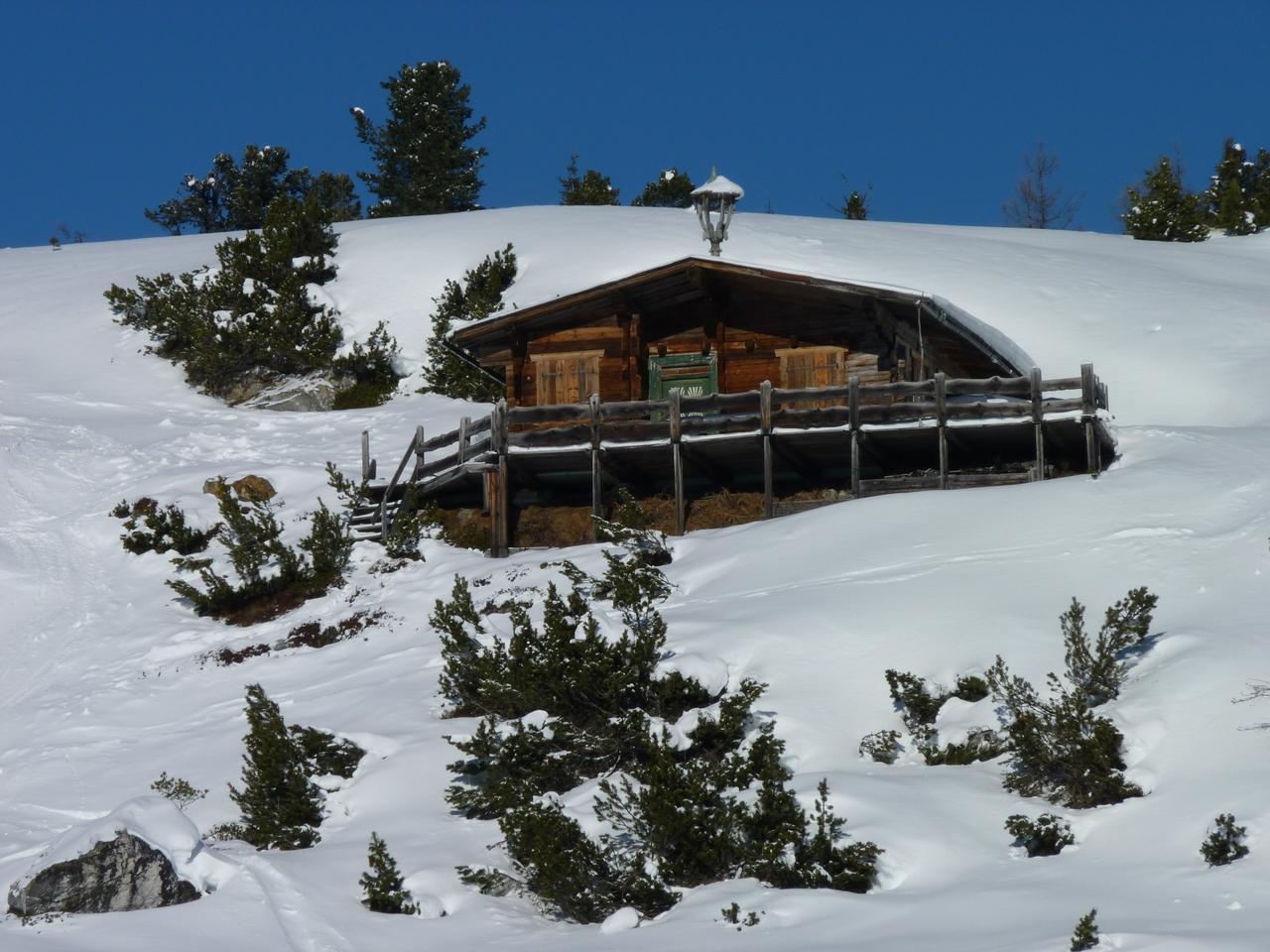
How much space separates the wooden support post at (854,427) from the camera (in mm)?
21575

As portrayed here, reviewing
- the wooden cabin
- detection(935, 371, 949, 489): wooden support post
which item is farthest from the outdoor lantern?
detection(935, 371, 949, 489): wooden support post

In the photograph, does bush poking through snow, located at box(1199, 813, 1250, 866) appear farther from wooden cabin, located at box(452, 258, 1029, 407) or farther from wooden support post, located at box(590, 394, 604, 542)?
wooden cabin, located at box(452, 258, 1029, 407)

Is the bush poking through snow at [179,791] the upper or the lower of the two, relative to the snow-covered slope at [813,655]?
lower

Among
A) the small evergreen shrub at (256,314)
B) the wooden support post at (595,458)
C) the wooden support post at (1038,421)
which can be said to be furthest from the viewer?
the small evergreen shrub at (256,314)

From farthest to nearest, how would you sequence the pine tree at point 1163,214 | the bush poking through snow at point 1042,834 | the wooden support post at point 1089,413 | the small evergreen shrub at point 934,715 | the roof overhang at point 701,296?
the pine tree at point 1163,214 < the roof overhang at point 701,296 < the wooden support post at point 1089,413 < the small evergreen shrub at point 934,715 < the bush poking through snow at point 1042,834

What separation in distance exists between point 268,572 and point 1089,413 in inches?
515

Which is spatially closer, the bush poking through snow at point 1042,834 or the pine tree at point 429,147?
the bush poking through snow at point 1042,834

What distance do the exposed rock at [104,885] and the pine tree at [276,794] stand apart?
1.85m

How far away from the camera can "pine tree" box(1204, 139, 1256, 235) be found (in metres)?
47.3

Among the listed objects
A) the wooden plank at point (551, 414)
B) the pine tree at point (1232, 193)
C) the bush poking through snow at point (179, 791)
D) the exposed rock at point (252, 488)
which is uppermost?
the pine tree at point (1232, 193)

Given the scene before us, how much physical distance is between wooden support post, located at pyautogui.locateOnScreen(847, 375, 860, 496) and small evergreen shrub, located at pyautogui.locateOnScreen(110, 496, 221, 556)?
11.9 meters

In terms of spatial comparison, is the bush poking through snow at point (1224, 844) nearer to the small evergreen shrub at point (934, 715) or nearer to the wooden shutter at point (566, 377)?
the small evergreen shrub at point (934, 715)

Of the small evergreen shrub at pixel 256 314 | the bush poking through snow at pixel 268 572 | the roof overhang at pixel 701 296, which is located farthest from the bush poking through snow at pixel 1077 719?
the small evergreen shrub at pixel 256 314

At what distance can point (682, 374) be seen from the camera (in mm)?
25703
